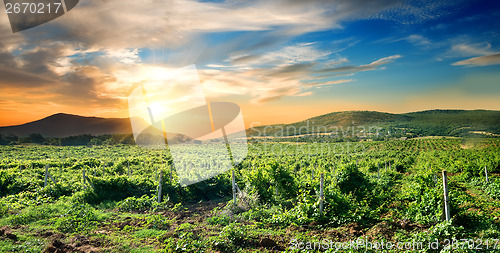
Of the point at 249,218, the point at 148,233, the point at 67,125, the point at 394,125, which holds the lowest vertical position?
the point at 249,218

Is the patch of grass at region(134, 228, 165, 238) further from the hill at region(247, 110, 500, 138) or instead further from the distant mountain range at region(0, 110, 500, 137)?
the distant mountain range at region(0, 110, 500, 137)

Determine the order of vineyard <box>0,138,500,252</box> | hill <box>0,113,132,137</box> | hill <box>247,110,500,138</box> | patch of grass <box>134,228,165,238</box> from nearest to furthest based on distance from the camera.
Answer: vineyard <box>0,138,500,252</box> < patch of grass <box>134,228,165,238</box> < hill <box>247,110,500,138</box> < hill <box>0,113,132,137</box>

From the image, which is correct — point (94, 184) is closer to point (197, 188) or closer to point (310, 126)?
point (197, 188)

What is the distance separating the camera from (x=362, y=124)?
326 ft

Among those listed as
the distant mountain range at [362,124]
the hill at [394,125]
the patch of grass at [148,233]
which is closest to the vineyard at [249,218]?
the patch of grass at [148,233]

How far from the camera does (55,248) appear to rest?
5.97 metres

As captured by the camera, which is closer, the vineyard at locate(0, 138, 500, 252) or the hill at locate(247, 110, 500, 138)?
the vineyard at locate(0, 138, 500, 252)

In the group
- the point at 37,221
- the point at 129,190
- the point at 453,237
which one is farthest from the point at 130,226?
the point at 453,237

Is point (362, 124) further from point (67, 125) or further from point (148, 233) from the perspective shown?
point (67, 125)

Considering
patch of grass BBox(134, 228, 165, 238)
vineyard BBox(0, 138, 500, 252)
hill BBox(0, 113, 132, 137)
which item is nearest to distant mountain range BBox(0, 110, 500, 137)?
hill BBox(0, 113, 132, 137)

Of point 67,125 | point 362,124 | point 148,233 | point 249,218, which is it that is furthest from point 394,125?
point 67,125

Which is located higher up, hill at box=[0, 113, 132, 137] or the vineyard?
hill at box=[0, 113, 132, 137]

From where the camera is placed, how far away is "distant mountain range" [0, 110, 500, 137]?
3354 inches

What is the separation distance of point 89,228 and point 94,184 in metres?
5.23
